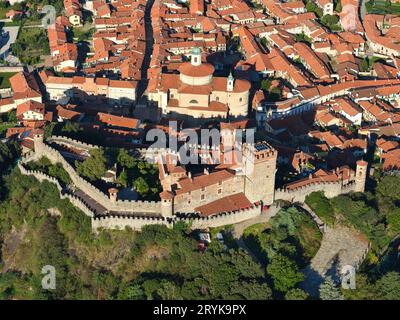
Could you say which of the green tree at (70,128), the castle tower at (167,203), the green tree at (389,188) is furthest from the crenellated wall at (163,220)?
the green tree at (389,188)

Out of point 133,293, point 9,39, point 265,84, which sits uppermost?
point 133,293

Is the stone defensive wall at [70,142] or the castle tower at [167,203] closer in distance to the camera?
the castle tower at [167,203]

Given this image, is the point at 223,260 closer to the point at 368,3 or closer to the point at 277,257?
the point at 277,257

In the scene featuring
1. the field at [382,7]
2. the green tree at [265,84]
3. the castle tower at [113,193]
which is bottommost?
the field at [382,7]

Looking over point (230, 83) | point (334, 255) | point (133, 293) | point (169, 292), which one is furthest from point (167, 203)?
point (230, 83)

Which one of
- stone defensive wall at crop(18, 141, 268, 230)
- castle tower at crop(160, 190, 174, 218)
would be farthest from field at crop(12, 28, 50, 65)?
castle tower at crop(160, 190, 174, 218)

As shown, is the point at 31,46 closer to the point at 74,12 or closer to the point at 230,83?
the point at 74,12

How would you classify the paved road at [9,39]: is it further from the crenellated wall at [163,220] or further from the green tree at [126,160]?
the crenellated wall at [163,220]

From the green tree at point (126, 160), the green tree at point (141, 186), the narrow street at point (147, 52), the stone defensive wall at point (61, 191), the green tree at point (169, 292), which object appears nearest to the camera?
the green tree at point (169, 292)

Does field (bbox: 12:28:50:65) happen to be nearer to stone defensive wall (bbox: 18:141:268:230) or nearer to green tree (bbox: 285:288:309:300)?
stone defensive wall (bbox: 18:141:268:230)
